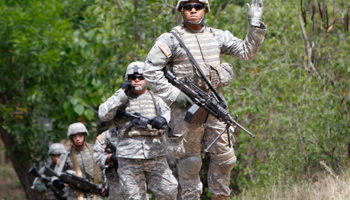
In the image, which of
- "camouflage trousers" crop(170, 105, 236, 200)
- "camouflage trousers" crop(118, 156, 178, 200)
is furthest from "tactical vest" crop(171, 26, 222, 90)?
"camouflage trousers" crop(118, 156, 178, 200)

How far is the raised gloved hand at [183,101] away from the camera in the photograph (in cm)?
464

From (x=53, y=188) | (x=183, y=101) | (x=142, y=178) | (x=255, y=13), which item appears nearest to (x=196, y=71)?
(x=183, y=101)

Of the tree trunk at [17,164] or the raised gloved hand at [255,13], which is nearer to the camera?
the raised gloved hand at [255,13]

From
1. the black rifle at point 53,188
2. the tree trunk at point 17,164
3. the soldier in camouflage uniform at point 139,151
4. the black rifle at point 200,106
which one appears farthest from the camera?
the tree trunk at point 17,164

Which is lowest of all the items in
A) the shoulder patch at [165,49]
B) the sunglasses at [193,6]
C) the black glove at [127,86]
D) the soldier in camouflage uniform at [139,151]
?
the soldier in camouflage uniform at [139,151]

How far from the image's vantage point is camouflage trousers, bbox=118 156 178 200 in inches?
211

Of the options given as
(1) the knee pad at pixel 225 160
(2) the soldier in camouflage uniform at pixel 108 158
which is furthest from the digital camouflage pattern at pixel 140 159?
(2) the soldier in camouflage uniform at pixel 108 158

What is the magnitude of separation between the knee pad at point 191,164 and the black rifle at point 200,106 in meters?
0.33

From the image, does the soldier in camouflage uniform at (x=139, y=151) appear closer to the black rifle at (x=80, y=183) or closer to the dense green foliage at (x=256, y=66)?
the black rifle at (x=80, y=183)

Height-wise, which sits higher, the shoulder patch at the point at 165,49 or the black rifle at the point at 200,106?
the shoulder patch at the point at 165,49

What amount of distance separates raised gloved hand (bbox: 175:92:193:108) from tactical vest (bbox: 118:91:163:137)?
0.89 metres

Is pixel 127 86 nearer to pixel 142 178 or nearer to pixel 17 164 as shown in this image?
pixel 142 178

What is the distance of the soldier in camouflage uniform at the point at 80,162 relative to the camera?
7.41 metres

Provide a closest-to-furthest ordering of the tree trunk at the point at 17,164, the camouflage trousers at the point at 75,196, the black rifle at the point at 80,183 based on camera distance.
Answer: the black rifle at the point at 80,183
the camouflage trousers at the point at 75,196
the tree trunk at the point at 17,164
